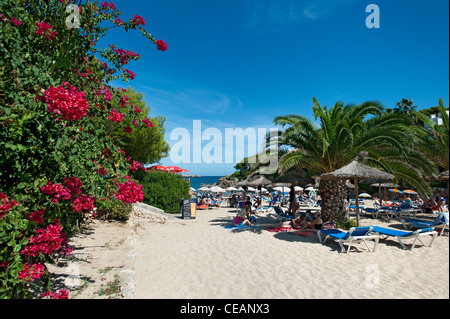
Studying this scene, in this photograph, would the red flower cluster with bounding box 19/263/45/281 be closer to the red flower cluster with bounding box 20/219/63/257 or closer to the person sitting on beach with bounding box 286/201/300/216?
the red flower cluster with bounding box 20/219/63/257

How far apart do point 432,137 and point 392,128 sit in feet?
9.09

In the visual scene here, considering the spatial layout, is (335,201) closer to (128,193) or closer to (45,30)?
(128,193)

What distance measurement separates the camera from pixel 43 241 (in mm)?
2623

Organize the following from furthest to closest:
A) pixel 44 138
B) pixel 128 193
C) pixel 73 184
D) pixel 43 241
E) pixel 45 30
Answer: pixel 128 193 → pixel 45 30 → pixel 73 184 → pixel 43 241 → pixel 44 138

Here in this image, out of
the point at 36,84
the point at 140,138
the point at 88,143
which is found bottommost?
the point at 88,143

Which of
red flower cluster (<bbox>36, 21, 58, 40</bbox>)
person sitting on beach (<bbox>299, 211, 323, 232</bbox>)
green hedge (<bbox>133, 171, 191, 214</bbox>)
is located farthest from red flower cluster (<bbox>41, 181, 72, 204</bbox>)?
green hedge (<bbox>133, 171, 191, 214</bbox>)

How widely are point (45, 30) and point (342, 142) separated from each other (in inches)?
385

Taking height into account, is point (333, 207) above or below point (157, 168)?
below

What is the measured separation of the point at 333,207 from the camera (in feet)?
34.4

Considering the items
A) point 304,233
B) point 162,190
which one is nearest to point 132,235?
point 304,233

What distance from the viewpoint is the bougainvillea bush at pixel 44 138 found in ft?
7.48
